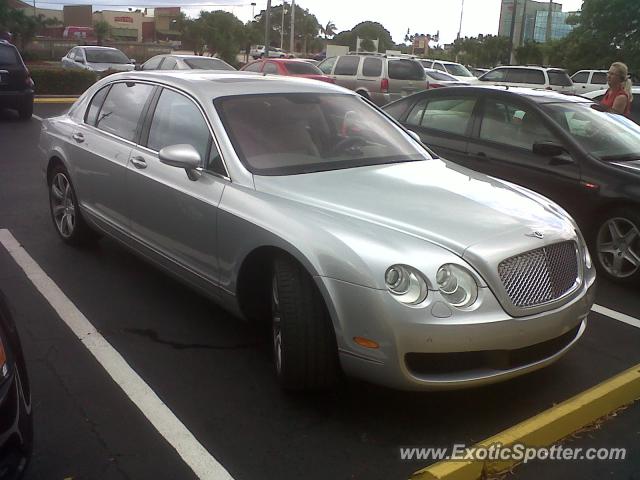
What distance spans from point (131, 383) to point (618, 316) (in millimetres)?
3354

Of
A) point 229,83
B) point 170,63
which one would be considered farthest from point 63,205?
point 170,63

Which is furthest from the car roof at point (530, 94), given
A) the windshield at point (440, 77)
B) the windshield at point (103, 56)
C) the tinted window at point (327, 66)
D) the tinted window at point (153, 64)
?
the windshield at point (440, 77)

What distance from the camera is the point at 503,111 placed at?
21.8ft

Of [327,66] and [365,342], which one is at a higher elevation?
[327,66]

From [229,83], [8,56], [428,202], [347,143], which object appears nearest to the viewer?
[428,202]

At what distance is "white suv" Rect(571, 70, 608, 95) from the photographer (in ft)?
85.2

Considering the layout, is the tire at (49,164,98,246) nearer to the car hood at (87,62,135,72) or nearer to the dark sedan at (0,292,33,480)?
the dark sedan at (0,292,33,480)

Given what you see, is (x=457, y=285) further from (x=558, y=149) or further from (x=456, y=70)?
(x=456, y=70)

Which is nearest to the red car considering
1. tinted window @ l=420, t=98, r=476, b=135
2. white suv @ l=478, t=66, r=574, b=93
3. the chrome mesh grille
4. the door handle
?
white suv @ l=478, t=66, r=574, b=93

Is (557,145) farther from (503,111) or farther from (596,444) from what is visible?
(596,444)

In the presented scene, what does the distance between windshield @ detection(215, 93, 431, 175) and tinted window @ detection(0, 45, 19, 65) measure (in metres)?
11.4

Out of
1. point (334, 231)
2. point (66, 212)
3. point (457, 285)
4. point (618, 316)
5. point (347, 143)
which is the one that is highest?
point (347, 143)

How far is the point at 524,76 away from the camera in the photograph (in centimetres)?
2380

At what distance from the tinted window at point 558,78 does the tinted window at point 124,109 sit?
824 inches
